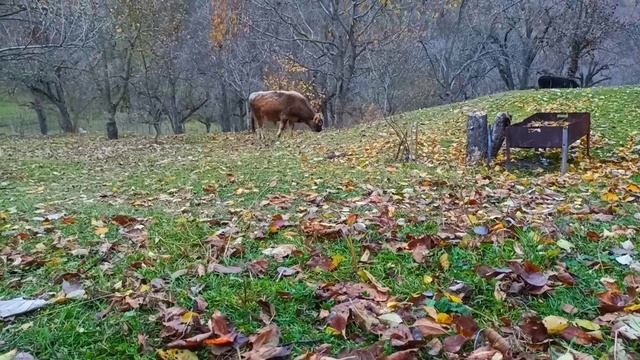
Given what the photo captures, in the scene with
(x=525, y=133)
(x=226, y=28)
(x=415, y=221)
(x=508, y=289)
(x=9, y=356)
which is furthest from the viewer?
(x=226, y=28)

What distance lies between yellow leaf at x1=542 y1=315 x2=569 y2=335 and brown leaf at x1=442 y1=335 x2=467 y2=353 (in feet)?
1.20

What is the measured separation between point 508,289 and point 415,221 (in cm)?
131

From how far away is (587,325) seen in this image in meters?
2.15

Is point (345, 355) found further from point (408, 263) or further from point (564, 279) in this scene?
point (564, 279)

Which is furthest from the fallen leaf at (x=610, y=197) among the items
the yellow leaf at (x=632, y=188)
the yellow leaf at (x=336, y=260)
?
the yellow leaf at (x=336, y=260)

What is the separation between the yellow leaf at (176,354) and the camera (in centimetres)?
199

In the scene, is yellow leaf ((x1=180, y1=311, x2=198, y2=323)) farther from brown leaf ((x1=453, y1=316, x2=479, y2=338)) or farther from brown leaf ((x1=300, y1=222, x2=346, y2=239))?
brown leaf ((x1=300, y1=222, x2=346, y2=239))

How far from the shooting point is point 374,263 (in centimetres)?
293

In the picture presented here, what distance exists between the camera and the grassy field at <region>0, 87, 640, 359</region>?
217 cm

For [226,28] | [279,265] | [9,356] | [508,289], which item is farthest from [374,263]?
[226,28]

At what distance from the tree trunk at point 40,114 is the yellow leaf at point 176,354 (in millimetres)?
28567

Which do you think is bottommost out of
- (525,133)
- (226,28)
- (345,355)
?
(345,355)

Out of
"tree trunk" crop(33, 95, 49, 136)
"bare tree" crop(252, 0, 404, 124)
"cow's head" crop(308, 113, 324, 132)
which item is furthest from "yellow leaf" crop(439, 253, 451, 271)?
"tree trunk" crop(33, 95, 49, 136)

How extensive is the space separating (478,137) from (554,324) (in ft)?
19.4
